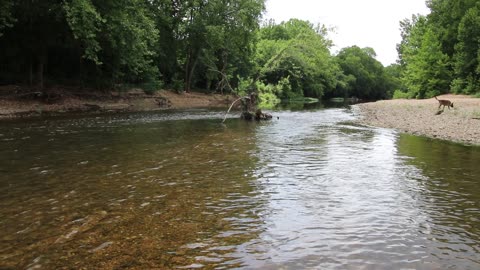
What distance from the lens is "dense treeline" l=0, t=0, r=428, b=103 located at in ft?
95.9

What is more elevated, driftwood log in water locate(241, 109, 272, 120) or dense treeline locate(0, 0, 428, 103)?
dense treeline locate(0, 0, 428, 103)

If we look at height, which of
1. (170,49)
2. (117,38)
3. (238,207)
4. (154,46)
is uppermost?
(170,49)

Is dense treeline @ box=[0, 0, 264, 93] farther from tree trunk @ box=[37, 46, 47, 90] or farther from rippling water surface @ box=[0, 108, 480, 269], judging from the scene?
rippling water surface @ box=[0, 108, 480, 269]

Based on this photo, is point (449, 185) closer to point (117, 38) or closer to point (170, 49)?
point (117, 38)

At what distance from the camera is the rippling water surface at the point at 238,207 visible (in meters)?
5.44

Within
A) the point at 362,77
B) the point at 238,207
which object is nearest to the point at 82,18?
the point at 238,207

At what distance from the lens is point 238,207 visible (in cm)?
768

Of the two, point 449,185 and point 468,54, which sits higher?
point 468,54

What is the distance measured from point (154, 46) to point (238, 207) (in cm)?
Answer: 4008

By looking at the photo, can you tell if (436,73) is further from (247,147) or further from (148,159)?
(148,159)

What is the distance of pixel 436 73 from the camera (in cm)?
5409

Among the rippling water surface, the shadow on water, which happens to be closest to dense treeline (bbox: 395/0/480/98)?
the shadow on water

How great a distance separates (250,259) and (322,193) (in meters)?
3.77

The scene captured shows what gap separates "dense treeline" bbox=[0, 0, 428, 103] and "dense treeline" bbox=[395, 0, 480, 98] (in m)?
0.29
